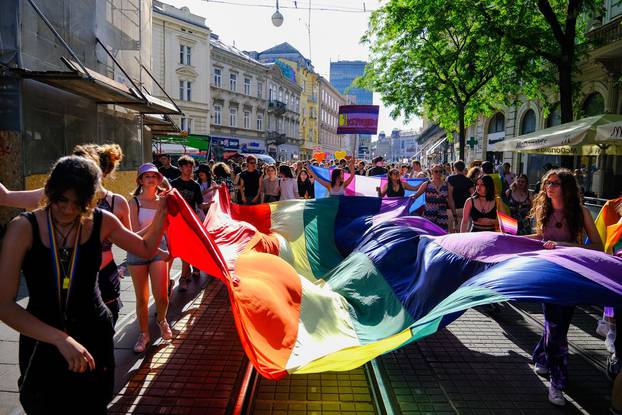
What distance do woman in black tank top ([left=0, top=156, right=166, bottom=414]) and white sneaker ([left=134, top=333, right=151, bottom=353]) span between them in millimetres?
2294

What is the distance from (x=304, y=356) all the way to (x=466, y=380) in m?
1.93

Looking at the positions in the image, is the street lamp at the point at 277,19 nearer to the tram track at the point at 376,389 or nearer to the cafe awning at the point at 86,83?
the cafe awning at the point at 86,83

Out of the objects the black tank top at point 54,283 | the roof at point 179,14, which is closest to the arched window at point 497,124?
the roof at point 179,14

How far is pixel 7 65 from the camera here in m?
8.93

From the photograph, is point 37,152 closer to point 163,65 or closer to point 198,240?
point 198,240

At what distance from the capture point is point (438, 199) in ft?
27.2

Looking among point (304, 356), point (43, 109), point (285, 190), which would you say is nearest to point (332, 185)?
point (285, 190)

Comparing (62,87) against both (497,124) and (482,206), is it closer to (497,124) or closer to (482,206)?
(482,206)

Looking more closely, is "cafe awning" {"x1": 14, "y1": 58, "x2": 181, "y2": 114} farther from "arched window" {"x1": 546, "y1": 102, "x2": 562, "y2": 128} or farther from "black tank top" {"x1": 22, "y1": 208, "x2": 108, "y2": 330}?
"arched window" {"x1": 546, "y1": 102, "x2": 562, "y2": 128}

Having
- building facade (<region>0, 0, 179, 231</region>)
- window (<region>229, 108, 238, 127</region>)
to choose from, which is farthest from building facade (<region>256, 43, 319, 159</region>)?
building facade (<region>0, 0, 179, 231</region>)

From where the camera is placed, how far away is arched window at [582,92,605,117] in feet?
60.8

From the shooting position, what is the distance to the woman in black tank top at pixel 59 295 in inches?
84.2

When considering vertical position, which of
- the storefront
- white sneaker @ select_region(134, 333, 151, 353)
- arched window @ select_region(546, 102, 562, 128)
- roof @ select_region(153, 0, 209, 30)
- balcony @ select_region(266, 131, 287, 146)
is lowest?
white sneaker @ select_region(134, 333, 151, 353)

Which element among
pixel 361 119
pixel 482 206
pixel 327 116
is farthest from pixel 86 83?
pixel 327 116
